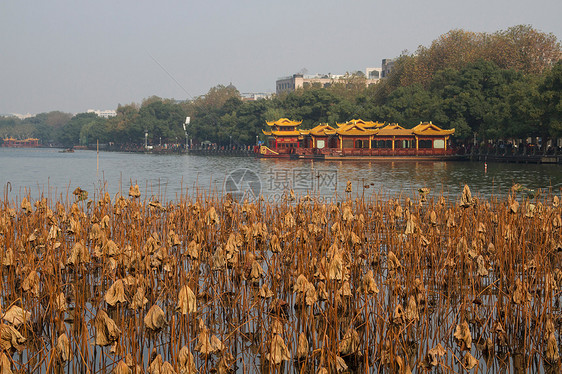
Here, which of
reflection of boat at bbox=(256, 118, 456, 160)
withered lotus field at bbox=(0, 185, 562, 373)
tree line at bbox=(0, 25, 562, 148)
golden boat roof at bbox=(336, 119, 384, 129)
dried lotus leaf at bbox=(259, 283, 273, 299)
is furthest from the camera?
golden boat roof at bbox=(336, 119, 384, 129)

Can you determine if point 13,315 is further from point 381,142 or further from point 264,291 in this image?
point 381,142

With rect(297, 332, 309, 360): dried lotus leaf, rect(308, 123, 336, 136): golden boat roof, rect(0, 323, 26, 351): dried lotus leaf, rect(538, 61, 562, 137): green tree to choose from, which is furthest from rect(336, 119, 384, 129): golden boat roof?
rect(0, 323, 26, 351): dried lotus leaf

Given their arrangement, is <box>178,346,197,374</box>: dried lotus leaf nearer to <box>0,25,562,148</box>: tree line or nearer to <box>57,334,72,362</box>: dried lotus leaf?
<box>57,334,72,362</box>: dried lotus leaf

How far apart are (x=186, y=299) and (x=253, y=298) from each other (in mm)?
2386

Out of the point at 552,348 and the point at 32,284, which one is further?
the point at 32,284

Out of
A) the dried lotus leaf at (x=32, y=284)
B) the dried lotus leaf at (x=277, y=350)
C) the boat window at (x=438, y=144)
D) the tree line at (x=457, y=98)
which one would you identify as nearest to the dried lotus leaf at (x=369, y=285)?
the dried lotus leaf at (x=277, y=350)

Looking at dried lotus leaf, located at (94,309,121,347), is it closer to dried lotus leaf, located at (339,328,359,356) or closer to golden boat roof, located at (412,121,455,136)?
dried lotus leaf, located at (339,328,359,356)

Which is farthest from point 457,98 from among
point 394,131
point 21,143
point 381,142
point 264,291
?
point 21,143

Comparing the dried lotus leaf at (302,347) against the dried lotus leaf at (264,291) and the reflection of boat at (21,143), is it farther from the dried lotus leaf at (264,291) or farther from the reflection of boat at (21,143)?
the reflection of boat at (21,143)

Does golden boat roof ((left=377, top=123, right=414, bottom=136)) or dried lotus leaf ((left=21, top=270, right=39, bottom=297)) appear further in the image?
golden boat roof ((left=377, top=123, right=414, bottom=136))

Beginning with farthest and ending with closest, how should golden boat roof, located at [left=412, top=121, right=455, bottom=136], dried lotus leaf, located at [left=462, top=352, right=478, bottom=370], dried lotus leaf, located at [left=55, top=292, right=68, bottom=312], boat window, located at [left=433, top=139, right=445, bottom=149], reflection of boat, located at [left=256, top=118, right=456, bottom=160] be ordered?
1. boat window, located at [left=433, top=139, right=445, bottom=149]
2. reflection of boat, located at [left=256, top=118, right=456, bottom=160]
3. golden boat roof, located at [left=412, top=121, right=455, bottom=136]
4. dried lotus leaf, located at [left=55, top=292, right=68, bottom=312]
5. dried lotus leaf, located at [left=462, top=352, right=478, bottom=370]

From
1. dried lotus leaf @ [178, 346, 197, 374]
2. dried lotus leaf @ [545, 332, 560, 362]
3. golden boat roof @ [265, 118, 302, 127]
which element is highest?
golden boat roof @ [265, 118, 302, 127]

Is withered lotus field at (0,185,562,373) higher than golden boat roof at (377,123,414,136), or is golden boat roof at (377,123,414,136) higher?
golden boat roof at (377,123,414,136)

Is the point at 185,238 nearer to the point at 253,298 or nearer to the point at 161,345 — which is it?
the point at 253,298
